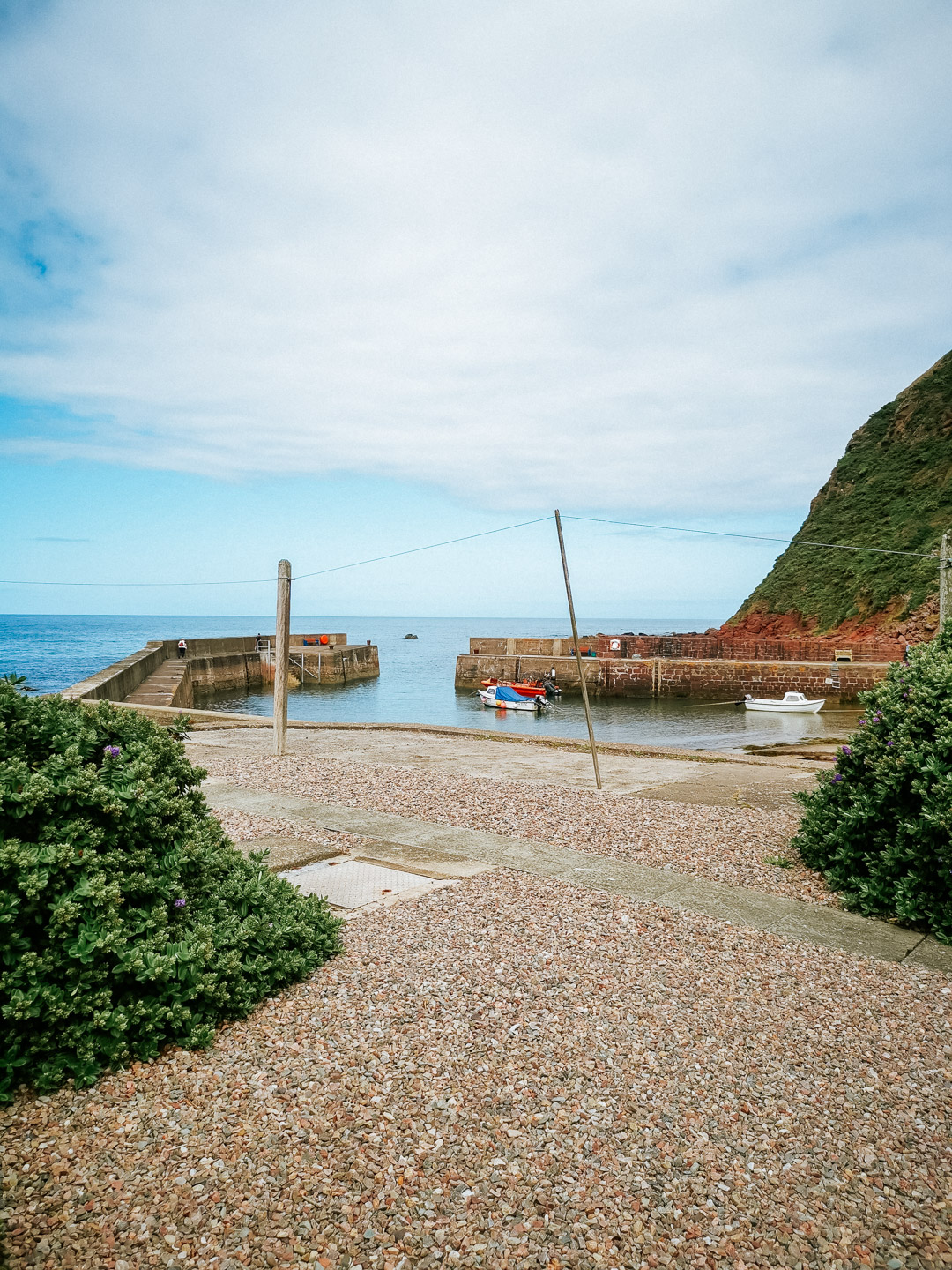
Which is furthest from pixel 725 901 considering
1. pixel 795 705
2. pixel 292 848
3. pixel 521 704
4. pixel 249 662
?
pixel 249 662

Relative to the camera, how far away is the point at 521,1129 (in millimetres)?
2656

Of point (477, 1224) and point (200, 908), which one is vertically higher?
point (200, 908)

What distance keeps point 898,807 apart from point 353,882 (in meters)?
3.71

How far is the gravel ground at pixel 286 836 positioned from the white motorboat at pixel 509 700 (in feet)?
102

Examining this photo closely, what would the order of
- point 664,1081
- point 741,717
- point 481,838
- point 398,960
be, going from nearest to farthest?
point 664,1081 < point 398,960 < point 481,838 < point 741,717

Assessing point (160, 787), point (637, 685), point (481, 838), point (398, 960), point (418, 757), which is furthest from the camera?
point (637, 685)

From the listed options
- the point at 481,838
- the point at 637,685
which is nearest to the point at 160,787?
the point at 481,838

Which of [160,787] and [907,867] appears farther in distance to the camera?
[907,867]

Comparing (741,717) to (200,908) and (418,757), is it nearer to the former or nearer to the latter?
(418,757)

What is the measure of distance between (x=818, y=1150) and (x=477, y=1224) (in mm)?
1231

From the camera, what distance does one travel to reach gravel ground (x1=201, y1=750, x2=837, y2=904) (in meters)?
5.75

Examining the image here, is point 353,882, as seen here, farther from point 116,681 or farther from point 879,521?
point 879,521

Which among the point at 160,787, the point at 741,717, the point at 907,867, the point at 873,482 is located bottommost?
the point at 741,717

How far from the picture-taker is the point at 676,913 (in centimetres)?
475
